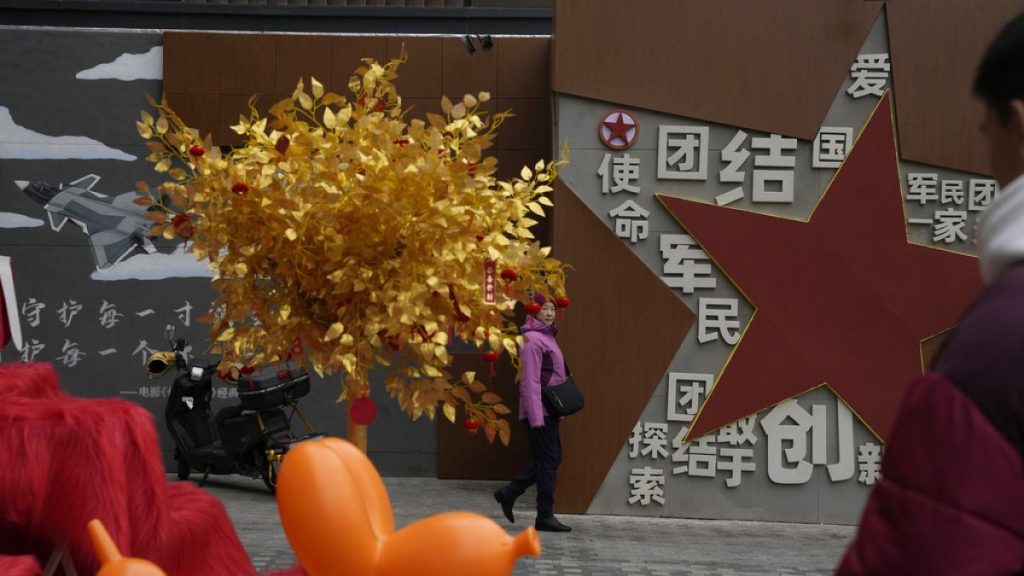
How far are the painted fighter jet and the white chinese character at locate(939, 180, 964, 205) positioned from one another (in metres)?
6.71

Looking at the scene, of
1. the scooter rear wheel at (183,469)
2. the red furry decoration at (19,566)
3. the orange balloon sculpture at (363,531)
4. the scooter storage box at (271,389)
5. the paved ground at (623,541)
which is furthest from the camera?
the scooter rear wheel at (183,469)

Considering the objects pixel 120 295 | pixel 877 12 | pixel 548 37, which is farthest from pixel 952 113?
pixel 120 295

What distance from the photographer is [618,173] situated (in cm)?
927

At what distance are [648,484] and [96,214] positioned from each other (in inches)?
216

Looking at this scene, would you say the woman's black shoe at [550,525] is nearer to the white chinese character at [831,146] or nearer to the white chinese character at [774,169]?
the white chinese character at [774,169]

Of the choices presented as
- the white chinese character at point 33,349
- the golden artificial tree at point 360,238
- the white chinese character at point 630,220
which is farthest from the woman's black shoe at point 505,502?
the white chinese character at point 33,349

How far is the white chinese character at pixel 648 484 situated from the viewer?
A: 9.24m

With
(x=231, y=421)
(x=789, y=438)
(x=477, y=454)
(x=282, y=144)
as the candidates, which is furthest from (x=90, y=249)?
(x=282, y=144)

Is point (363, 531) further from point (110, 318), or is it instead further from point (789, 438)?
point (110, 318)

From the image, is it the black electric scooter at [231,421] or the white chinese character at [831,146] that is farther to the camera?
the black electric scooter at [231,421]

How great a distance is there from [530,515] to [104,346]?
14.2 ft

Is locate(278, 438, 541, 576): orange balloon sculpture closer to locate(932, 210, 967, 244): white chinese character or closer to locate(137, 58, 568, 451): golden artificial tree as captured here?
locate(137, 58, 568, 451): golden artificial tree

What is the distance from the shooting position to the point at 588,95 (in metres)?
9.30

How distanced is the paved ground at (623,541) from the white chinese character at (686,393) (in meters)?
0.80
